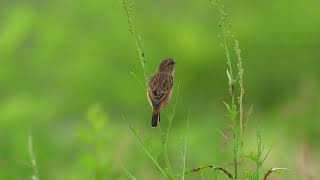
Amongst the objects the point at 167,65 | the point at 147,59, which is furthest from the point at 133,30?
the point at 147,59

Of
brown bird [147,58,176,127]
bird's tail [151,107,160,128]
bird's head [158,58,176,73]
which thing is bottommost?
bird's tail [151,107,160,128]

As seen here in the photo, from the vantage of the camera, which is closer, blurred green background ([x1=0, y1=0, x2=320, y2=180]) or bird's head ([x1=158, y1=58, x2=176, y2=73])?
bird's head ([x1=158, y1=58, x2=176, y2=73])

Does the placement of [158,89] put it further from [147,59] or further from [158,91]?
[147,59]

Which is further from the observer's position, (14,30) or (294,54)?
(294,54)

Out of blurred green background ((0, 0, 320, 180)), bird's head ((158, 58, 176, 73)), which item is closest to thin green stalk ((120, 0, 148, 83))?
bird's head ((158, 58, 176, 73))

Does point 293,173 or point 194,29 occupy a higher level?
point 194,29

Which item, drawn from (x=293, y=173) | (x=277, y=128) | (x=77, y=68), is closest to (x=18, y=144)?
(x=293, y=173)

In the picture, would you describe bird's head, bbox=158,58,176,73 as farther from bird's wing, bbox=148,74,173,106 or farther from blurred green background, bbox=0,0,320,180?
blurred green background, bbox=0,0,320,180

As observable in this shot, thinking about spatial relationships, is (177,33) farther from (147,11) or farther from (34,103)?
(34,103)

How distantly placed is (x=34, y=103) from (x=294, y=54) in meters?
3.48

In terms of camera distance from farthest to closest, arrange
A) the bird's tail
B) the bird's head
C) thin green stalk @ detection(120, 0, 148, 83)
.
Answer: the bird's head, the bird's tail, thin green stalk @ detection(120, 0, 148, 83)

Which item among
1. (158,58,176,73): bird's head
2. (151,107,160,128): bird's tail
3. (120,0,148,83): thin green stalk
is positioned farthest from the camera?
(158,58,176,73): bird's head

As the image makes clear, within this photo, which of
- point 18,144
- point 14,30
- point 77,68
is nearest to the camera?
point 18,144

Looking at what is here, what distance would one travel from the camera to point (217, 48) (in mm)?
11031
